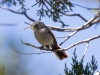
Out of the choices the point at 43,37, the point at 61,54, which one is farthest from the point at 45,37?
the point at 61,54

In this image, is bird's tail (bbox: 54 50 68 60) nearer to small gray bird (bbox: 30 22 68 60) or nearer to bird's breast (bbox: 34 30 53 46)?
small gray bird (bbox: 30 22 68 60)

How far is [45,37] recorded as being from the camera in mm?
4531

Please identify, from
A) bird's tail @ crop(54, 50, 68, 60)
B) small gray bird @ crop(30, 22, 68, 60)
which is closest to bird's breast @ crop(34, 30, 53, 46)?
small gray bird @ crop(30, 22, 68, 60)

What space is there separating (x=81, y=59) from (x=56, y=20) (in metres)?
0.79

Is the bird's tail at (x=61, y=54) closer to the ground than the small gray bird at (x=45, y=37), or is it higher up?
closer to the ground

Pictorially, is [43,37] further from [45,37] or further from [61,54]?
[61,54]

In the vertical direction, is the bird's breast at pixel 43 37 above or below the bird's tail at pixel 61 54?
above

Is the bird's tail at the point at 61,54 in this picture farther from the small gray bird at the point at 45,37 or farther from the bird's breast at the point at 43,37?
the bird's breast at the point at 43,37

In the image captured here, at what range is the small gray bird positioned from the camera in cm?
445

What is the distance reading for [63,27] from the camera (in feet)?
13.4

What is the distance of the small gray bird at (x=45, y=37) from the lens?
445 centimetres

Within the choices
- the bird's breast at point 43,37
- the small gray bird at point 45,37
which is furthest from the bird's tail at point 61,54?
Answer: the bird's breast at point 43,37

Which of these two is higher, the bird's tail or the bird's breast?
the bird's breast

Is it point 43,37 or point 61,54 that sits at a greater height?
point 43,37
